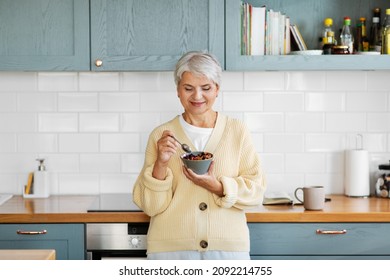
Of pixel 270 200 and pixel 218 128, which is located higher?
pixel 218 128

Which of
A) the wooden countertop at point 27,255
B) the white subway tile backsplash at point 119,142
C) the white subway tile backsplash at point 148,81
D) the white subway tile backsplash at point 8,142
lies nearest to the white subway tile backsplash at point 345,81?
the white subway tile backsplash at point 148,81

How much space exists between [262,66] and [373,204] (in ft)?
2.96

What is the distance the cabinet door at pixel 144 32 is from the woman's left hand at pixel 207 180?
82cm

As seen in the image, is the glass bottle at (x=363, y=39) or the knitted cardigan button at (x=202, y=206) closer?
the knitted cardigan button at (x=202, y=206)

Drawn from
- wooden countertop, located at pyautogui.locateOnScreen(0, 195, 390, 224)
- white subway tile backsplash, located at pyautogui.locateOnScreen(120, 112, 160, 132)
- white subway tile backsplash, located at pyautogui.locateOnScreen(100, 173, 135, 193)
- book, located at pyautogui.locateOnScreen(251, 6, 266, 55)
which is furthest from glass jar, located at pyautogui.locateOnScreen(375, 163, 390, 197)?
white subway tile backsplash, located at pyautogui.locateOnScreen(100, 173, 135, 193)

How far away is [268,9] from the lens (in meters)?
3.78

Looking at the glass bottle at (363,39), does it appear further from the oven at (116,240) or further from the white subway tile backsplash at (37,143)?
the white subway tile backsplash at (37,143)

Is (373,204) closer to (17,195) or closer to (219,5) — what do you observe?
(219,5)

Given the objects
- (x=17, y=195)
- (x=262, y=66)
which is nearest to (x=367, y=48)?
(x=262, y=66)

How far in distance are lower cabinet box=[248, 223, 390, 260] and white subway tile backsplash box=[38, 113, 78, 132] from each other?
123 centimetres

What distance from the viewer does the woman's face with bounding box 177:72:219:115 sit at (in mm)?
2828

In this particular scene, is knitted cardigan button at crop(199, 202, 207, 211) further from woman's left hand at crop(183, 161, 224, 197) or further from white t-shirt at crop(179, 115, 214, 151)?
white t-shirt at crop(179, 115, 214, 151)

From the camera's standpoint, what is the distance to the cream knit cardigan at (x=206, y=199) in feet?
9.36

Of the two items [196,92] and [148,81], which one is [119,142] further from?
[196,92]
